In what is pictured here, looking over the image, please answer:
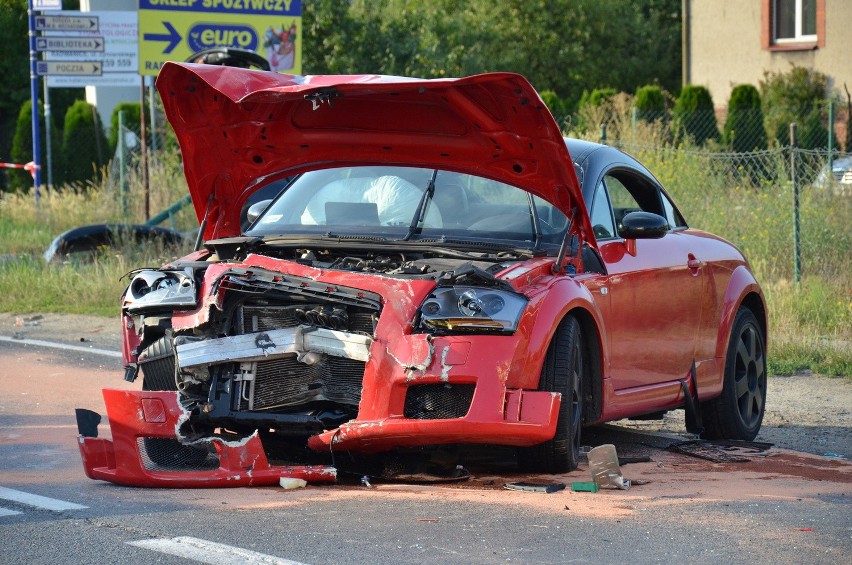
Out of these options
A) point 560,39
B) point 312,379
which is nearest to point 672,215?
point 312,379

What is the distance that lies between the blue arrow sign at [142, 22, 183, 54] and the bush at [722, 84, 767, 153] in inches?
418

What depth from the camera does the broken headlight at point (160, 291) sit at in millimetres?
6496

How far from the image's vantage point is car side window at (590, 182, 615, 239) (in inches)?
292

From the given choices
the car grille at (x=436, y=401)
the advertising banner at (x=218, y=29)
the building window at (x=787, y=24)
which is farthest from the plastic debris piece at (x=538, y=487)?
the building window at (x=787, y=24)

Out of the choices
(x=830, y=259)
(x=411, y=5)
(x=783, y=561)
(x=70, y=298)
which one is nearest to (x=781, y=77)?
(x=411, y=5)

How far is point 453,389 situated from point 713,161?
11.6 metres

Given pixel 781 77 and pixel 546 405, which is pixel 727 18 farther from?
pixel 546 405

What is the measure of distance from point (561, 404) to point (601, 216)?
1525 mm

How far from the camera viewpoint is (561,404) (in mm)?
6301

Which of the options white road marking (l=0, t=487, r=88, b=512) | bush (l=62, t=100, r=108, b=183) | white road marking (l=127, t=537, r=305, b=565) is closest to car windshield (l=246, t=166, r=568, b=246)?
white road marking (l=0, t=487, r=88, b=512)

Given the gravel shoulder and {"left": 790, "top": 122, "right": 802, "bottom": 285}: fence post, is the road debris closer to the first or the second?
the gravel shoulder

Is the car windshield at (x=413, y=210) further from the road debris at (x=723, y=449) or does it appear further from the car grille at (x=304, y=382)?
the road debris at (x=723, y=449)

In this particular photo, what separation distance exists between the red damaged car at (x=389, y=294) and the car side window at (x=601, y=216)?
17mm

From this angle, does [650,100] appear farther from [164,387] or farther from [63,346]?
[164,387]
